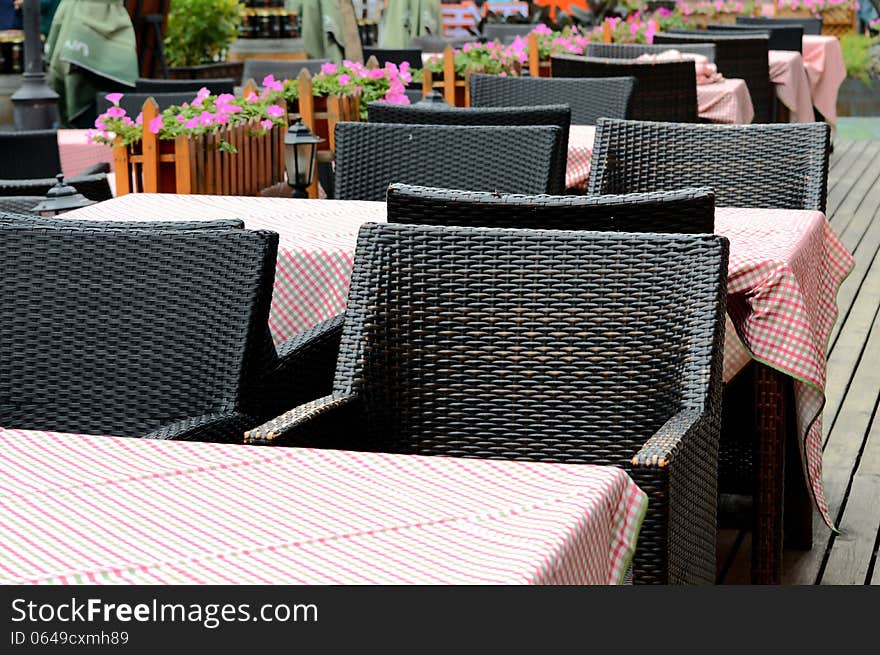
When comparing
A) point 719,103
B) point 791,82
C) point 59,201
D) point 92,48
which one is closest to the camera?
point 59,201

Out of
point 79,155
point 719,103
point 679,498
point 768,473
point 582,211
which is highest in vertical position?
point 582,211

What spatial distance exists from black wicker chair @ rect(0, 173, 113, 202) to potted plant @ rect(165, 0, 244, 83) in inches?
253

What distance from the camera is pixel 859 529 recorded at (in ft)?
10.7

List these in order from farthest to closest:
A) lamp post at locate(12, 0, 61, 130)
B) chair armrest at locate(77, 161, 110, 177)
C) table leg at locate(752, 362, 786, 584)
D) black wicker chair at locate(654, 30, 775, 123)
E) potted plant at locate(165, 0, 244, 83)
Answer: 1. potted plant at locate(165, 0, 244, 83)
2. black wicker chair at locate(654, 30, 775, 123)
3. lamp post at locate(12, 0, 61, 130)
4. chair armrest at locate(77, 161, 110, 177)
5. table leg at locate(752, 362, 786, 584)

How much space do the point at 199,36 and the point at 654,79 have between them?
536 centimetres

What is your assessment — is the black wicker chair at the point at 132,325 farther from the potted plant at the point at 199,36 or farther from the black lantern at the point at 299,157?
the potted plant at the point at 199,36

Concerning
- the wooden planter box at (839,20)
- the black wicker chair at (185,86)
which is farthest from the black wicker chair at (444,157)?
the wooden planter box at (839,20)

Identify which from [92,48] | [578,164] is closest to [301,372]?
[578,164]

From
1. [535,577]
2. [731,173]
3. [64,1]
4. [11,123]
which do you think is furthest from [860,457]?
[11,123]

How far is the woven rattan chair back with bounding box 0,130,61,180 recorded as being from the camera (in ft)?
14.8

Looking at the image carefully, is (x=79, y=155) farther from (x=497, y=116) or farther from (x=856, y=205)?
(x=856, y=205)

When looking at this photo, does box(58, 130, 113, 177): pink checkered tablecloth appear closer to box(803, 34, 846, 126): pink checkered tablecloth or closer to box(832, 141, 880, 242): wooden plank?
box(832, 141, 880, 242): wooden plank

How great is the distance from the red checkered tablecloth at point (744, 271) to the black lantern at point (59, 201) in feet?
0.19

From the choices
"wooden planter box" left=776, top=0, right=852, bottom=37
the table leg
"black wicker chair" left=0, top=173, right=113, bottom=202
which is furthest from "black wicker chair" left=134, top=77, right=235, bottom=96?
"wooden planter box" left=776, top=0, right=852, bottom=37
